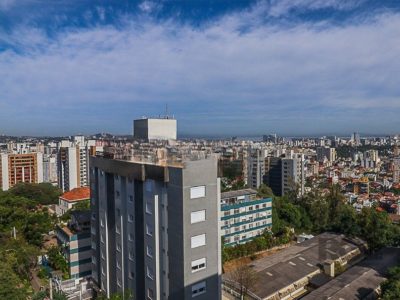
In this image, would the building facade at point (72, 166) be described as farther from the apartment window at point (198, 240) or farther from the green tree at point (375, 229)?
the apartment window at point (198, 240)

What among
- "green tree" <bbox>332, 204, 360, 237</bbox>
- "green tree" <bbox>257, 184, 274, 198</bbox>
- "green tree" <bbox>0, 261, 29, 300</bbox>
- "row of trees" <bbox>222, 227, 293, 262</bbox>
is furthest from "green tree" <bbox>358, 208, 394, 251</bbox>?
"green tree" <bbox>0, 261, 29, 300</bbox>

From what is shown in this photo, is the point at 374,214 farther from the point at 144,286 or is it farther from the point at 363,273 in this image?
the point at 144,286

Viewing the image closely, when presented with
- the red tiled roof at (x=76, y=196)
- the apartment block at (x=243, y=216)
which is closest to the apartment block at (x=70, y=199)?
the red tiled roof at (x=76, y=196)

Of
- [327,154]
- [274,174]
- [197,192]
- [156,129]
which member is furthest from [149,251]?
[327,154]

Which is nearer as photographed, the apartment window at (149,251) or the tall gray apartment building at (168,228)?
the tall gray apartment building at (168,228)

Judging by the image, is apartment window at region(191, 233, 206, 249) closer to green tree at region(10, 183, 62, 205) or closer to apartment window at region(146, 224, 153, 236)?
apartment window at region(146, 224, 153, 236)

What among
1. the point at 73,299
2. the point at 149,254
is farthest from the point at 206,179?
the point at 73,299

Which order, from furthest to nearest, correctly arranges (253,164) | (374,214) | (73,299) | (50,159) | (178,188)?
(50,159), (253,164), (374,214), (73,299), (178,188)
